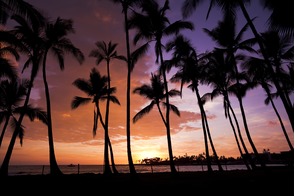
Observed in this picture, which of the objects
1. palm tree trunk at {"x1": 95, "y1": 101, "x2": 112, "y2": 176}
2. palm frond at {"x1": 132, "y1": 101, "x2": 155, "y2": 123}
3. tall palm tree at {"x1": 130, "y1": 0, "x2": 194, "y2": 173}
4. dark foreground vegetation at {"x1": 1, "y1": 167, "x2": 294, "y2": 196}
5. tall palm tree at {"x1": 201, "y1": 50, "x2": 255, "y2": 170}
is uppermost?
tall palm tree at {"x1": 130, "y1": 0, "x2": 194, "y2": 173}

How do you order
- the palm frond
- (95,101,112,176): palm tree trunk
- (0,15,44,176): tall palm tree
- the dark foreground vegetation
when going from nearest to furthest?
the dark foreground vegetation
(0,15,44,176): tall palm tree
(95,101,112,176): palm tree trunk
the palm frond

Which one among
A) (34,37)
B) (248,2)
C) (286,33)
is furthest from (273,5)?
(34,37)

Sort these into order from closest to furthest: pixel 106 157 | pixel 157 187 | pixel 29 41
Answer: pixel 157 187, pixel 29 41, pixel 106 157

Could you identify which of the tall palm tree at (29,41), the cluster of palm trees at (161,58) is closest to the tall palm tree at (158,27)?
the cluster of palm trees at (161,58)

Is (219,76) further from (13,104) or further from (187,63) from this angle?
(13,104)

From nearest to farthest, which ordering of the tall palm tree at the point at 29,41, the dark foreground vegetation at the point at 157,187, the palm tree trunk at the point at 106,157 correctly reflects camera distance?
the dark foreground vegetation at the point at 157,187 → the tall palm tree at the point at 29,41 → the palm tree trunk at the point at 106,157

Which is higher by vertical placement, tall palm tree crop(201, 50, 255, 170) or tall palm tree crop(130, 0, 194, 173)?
tall palm tree crop(130, 0, 194, 173)

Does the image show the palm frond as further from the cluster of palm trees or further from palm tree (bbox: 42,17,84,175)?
palm tree (bbox: 42,17,84,175)

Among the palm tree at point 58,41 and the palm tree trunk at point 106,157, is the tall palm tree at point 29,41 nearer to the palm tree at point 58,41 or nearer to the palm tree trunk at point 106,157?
the palm tree at point 58,41

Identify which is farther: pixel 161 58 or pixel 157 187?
pixel 161 58

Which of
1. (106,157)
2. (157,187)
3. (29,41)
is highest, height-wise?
(29,41)

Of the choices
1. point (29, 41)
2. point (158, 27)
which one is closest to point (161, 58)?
point (158, 27)

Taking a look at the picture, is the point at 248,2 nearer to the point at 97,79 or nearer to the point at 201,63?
the point at 201,63

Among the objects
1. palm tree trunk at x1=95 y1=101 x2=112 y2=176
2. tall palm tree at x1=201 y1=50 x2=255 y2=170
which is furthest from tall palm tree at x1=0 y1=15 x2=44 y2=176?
tall palm tree at x1=201 y1=50 x2=255 y2=170
